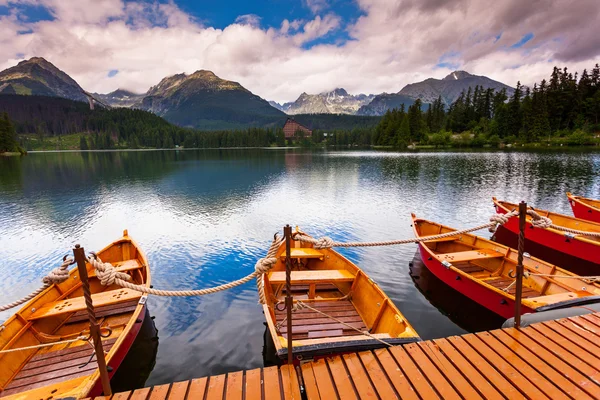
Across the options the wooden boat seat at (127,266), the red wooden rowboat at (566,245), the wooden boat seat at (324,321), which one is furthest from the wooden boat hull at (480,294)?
the wooden boat seat at (127,266)

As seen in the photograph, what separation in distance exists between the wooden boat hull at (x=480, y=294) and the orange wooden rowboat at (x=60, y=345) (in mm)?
10756

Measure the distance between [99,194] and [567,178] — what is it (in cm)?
6256

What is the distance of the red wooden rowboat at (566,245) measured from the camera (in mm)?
13734

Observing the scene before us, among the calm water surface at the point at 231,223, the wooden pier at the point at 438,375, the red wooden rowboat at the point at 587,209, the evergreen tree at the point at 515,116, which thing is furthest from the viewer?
the evergreen tree at the point at 515,116

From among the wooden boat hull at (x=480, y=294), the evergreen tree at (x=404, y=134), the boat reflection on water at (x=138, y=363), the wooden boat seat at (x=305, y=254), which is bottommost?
the boat reflection on water at (x=138, y=363)

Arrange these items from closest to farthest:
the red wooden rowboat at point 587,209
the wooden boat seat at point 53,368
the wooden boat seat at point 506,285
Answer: the wooden boat seat at point 53,368, the wooden boat seat at point 506,285, the red wooden rowboat at point 587,209

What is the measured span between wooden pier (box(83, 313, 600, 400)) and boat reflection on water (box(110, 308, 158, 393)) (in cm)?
486

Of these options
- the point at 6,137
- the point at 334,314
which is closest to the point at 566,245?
the point at 334,314

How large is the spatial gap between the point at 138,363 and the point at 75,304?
2.67 metres

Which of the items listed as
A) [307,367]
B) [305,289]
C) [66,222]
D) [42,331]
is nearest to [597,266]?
[305,289]

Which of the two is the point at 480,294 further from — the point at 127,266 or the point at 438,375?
the point at 127,266

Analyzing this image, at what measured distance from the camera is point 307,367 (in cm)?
482

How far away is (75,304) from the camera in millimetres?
8141

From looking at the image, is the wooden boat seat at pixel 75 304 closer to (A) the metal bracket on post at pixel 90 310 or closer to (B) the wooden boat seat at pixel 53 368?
(B) the wooden boat seat at pixel 53 368
